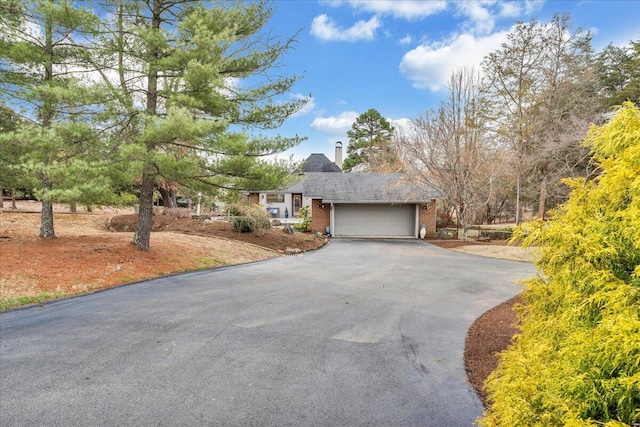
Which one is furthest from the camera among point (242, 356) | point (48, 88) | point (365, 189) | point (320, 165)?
→ point (320, 165)

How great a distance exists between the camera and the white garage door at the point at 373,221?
67.4ft

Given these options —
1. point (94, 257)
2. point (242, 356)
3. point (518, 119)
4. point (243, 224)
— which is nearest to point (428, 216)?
point (518, 119)

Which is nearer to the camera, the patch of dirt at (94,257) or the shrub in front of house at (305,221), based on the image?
the patch of dirt at (94,257)

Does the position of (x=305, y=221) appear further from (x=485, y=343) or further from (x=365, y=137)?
(x=365, y=137)

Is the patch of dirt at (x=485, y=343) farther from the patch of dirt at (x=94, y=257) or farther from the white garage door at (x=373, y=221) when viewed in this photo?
the white garage door at (x=373, y=221)

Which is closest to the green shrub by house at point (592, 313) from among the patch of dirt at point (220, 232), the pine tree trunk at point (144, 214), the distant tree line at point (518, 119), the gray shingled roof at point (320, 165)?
the pine tree trunk at point (144, 214)

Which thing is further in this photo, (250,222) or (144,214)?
(250,222)

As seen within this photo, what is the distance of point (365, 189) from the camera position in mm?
21219

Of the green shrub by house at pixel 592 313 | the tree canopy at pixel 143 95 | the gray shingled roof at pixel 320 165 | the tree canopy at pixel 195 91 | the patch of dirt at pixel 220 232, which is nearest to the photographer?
the green shrub by house at pixel 592 313

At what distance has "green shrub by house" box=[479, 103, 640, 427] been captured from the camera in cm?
147

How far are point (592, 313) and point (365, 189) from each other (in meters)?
19.7

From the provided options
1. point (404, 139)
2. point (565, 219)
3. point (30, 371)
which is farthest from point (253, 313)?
point (404, 139)

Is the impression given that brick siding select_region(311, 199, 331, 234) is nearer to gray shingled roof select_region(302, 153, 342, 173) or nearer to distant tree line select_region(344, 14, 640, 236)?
distant tree line select_region(344, 14, 640, 236)

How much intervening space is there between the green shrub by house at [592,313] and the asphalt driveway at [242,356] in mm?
1299
